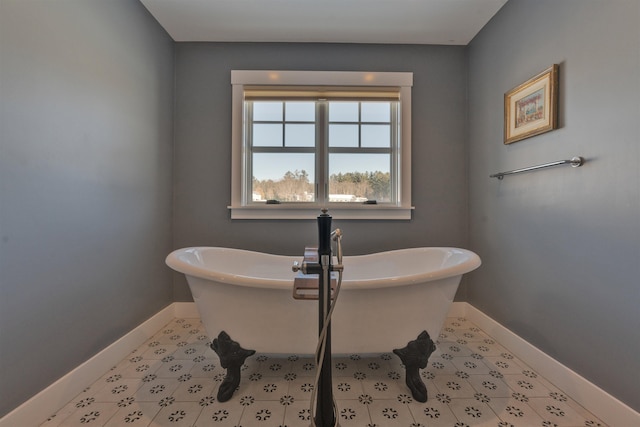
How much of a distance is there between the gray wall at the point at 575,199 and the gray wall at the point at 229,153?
0.36 meters

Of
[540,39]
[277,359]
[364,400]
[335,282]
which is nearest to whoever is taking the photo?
[335,282]

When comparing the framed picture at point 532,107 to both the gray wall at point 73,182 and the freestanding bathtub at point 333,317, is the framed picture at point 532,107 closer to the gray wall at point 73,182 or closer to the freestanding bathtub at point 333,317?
the freestanding bathtub at point 333,317

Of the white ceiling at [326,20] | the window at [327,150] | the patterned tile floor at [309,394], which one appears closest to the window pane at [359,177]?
the window at [327,150]

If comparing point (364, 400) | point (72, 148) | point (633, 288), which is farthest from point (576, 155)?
point (72, 148)

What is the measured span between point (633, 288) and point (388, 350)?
3.36ft

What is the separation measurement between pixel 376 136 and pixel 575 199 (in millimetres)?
1412

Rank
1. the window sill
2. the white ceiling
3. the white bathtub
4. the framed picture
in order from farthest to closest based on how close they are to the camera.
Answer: the window sill → the white ceiling → the framed picture → the white bathtub

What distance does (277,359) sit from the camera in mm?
1617

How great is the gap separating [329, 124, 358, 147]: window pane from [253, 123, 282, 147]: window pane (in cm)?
45

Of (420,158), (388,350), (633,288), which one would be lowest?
(388,350)

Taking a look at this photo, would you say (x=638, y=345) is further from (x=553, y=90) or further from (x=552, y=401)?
(x=553, y=90)

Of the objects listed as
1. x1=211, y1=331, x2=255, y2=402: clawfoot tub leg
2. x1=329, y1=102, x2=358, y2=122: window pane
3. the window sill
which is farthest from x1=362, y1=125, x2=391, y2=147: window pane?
x1=211, y1=331, x2=255, y2=402: clawfoot tub leg

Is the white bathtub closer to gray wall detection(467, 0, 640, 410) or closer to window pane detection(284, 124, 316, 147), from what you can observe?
gray wall detection(467, 0, 640, 410)

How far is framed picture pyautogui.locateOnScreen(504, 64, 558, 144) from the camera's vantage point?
4.62 feet
